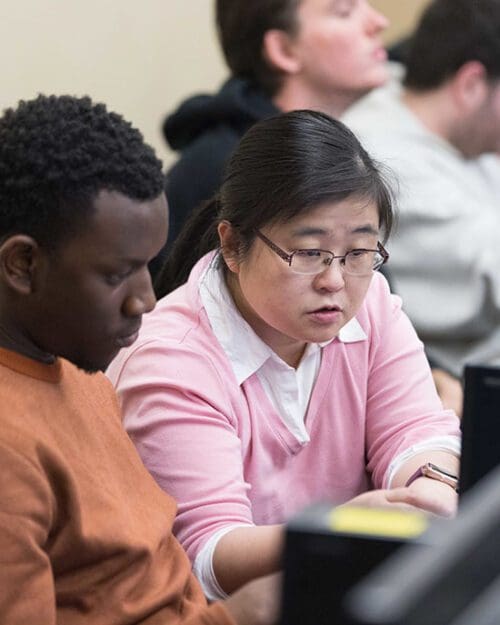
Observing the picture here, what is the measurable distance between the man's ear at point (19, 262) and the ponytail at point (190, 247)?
0.52m

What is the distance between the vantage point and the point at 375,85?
2473mm

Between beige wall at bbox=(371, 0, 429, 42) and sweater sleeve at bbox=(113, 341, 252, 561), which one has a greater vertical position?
sweater sleeve at bbox=(113, 341, 252, 561)

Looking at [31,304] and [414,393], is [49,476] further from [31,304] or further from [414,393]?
[414,393]

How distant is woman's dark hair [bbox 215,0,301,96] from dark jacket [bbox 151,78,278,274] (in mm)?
38

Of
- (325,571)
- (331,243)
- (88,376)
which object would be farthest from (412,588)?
(331,243)

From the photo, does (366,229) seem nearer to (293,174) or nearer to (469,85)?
(293,174)

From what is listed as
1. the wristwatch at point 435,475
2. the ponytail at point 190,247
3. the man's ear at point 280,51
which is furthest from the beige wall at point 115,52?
the wristwatch at point 435,475

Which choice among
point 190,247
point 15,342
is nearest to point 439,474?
point 190,247

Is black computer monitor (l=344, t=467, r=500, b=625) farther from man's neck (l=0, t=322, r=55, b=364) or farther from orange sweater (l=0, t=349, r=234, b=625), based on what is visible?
man's neck (l=0, t=322, r=55, b=364)

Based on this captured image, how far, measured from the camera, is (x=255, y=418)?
56.0 inches

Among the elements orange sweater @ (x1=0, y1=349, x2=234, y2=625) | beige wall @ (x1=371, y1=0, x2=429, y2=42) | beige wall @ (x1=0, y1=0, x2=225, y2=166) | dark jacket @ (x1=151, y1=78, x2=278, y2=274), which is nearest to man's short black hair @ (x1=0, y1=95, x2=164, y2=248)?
orange sweater @ (x1=0, y1=349, x2=234, y2=625)

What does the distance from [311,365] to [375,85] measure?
3.65ft

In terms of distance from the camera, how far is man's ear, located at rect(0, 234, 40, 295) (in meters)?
1.04

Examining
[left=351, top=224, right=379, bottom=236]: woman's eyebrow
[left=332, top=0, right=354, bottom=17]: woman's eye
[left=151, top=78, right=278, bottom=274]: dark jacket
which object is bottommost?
[left=151, top=78, right=278, bottom=274]: dark jacket
